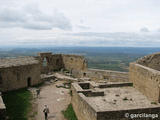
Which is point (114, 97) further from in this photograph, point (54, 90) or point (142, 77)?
point (54, 90)

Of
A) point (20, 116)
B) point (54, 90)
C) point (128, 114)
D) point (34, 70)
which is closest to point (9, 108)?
point (20, 116)

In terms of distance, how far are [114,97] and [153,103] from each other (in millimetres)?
2263

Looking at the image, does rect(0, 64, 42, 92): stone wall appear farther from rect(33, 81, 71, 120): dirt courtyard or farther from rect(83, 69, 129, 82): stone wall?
rect(83, 69, 129, 82): stone wall

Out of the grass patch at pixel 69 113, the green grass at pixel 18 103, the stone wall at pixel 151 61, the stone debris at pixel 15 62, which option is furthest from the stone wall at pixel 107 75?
the green grass at pixel 18 103

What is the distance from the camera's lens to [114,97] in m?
11.2

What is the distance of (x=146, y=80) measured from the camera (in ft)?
36.8

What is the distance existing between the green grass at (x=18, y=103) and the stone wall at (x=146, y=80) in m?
7.58

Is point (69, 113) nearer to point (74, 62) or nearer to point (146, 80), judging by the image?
point (146, 80)

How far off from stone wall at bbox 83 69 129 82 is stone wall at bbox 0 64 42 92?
5388mm

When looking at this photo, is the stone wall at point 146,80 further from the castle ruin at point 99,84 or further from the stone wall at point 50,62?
the stone wall at point 50,62

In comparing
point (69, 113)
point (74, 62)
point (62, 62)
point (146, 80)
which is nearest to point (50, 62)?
point (62, 62)

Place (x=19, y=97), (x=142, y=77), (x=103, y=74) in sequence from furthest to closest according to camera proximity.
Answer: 1. (x=103, y=74)
2. (x=19, y=97)
3. (x=142, y=77)

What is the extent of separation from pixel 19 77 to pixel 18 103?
4.07 m

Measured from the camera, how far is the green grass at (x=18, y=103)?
38.3ft
